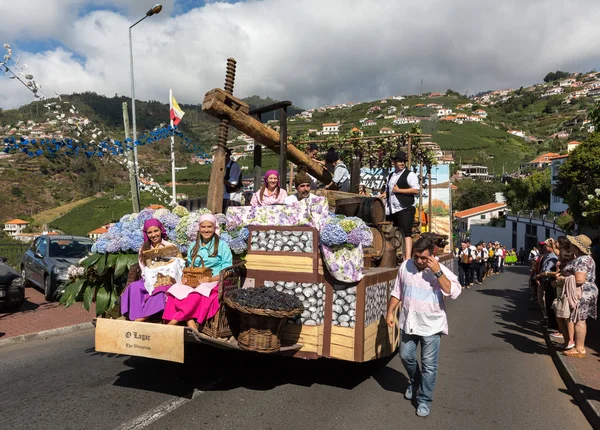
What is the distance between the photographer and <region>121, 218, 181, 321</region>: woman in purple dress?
4828mm

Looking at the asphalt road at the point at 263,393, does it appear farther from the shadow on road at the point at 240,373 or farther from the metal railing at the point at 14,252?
the metal railing at the point at 14,252

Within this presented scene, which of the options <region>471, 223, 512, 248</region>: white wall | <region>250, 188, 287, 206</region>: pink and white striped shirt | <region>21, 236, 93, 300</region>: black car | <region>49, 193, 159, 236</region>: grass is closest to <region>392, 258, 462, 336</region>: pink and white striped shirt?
<region>250, 188, 287, 206</region>: pink and white striped shirt

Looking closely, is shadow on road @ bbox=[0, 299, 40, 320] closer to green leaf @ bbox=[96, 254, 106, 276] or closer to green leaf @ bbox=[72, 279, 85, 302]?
green leaf @ bbox=[72, 279, 85, 302]

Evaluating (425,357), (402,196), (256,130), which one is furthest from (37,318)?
(425,357)

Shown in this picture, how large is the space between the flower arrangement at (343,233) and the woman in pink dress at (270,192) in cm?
147

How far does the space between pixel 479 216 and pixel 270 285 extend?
73.4 metres

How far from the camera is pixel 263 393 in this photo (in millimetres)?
5070

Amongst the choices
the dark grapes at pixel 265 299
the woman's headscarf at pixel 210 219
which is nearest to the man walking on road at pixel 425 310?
the dark grapes at pixel 265 299

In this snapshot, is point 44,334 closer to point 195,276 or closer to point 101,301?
point 101,301

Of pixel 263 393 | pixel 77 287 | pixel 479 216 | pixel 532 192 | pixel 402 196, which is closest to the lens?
pixel 263 393

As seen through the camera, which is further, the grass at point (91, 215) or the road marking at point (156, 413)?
the grass at point (91, 215)

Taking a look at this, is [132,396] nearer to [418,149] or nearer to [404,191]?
[404,191]

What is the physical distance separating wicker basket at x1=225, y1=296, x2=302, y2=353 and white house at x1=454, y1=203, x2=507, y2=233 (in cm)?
7098

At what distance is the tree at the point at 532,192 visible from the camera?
65500 millimetres
